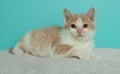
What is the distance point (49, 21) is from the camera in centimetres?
193

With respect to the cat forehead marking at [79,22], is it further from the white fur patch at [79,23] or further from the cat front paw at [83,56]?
the cat front paw at [83,56]

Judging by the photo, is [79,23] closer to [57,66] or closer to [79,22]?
[79,22]

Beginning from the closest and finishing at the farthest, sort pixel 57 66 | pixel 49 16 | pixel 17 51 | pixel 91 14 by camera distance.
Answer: pixel 57 66 < pixel 91 14 < pixel 17 51 < pixel 49 16

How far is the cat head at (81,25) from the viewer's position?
1.53 metres

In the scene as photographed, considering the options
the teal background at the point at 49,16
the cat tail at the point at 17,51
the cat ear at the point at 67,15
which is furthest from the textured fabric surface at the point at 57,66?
the teal background at the point at 49,16

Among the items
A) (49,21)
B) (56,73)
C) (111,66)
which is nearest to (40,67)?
(56,73)

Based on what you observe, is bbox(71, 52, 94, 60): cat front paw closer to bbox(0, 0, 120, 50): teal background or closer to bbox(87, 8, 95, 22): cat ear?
bbox(87, 8, 95, 22): cat ear

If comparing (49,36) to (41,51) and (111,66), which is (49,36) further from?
(111,66)

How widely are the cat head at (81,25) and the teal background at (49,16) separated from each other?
0.30 metres

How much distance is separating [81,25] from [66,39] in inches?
5.5

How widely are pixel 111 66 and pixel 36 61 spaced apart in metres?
0.45

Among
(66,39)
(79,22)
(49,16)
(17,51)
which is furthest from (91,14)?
(17,51)

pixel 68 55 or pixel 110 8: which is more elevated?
pixel 110 8

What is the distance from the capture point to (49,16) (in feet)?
6.25
